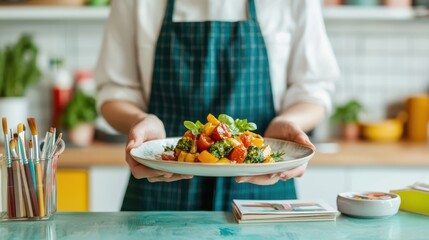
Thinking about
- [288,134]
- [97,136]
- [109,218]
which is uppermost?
[288,134]

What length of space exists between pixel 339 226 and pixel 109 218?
480 mm

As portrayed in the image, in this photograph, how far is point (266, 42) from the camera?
6.42 ft

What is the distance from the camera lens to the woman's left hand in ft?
4.79

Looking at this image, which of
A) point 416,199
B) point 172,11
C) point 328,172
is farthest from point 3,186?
point 328,172

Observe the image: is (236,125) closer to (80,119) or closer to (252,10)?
(252,10)

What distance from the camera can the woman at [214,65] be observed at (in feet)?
6.31

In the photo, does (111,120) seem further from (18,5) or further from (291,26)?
(18,5)

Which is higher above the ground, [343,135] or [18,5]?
[18,5]

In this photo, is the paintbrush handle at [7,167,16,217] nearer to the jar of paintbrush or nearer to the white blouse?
the jar of paintbrush

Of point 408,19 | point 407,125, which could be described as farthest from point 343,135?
point 408,19

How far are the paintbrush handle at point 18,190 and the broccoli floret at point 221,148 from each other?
39cm

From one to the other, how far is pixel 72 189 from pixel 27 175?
1520mm

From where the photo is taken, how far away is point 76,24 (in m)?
3.45

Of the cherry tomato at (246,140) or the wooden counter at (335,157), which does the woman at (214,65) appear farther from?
the wooden counter at (335,157)
